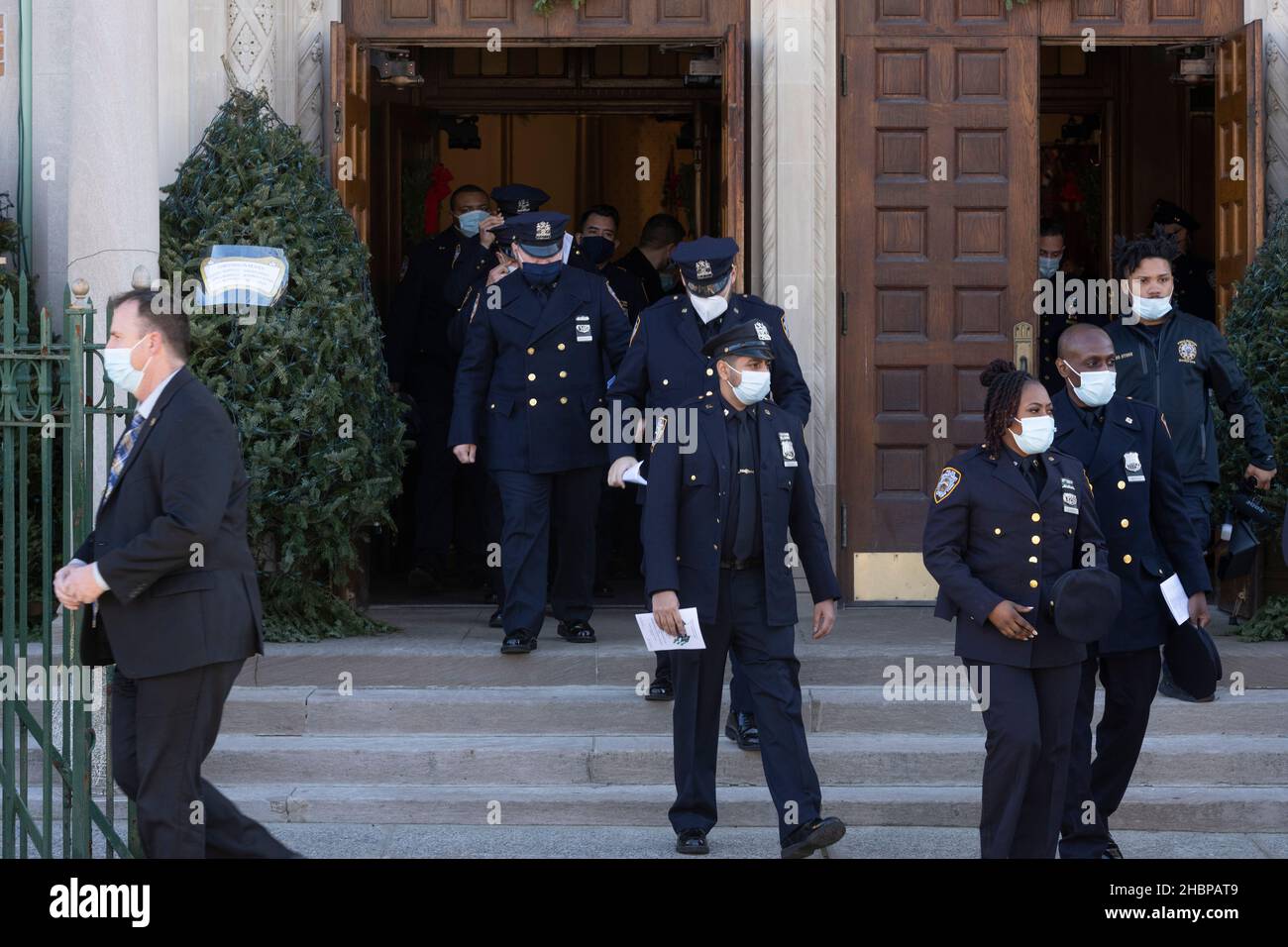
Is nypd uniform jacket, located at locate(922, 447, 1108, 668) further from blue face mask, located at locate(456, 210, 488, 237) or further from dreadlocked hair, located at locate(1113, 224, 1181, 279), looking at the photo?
blue face mask, located at locate(456, 210, 488, 237)

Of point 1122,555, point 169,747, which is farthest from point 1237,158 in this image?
point 169,747

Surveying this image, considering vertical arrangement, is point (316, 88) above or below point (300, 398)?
above

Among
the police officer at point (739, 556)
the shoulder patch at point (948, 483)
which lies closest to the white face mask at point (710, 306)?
the police officer at point (739, 556)

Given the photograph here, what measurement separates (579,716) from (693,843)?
1.25 m

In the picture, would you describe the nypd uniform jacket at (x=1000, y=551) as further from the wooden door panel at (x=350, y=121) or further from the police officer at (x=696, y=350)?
the wooden door panel at (x=350, y=121)

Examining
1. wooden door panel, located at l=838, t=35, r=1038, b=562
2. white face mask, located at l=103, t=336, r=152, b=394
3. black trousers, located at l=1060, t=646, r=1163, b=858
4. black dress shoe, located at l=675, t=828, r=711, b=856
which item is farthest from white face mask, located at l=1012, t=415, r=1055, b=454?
wooden door panel, located at l=838, t=35, r=1038, b=562

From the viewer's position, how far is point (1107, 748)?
671 cm

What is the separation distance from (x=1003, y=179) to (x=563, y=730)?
13.3ft

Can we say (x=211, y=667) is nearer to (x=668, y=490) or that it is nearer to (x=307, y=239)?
(x=668, y=490)

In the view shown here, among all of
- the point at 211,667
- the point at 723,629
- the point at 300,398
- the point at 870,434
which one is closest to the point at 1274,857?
the point at 723,629

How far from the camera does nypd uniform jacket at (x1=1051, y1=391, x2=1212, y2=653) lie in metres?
6.59

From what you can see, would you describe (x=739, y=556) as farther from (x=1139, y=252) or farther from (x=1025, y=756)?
(x=1139, y=252)

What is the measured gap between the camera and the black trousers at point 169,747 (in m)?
5.44

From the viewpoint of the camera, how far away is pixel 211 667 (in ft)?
18.1
